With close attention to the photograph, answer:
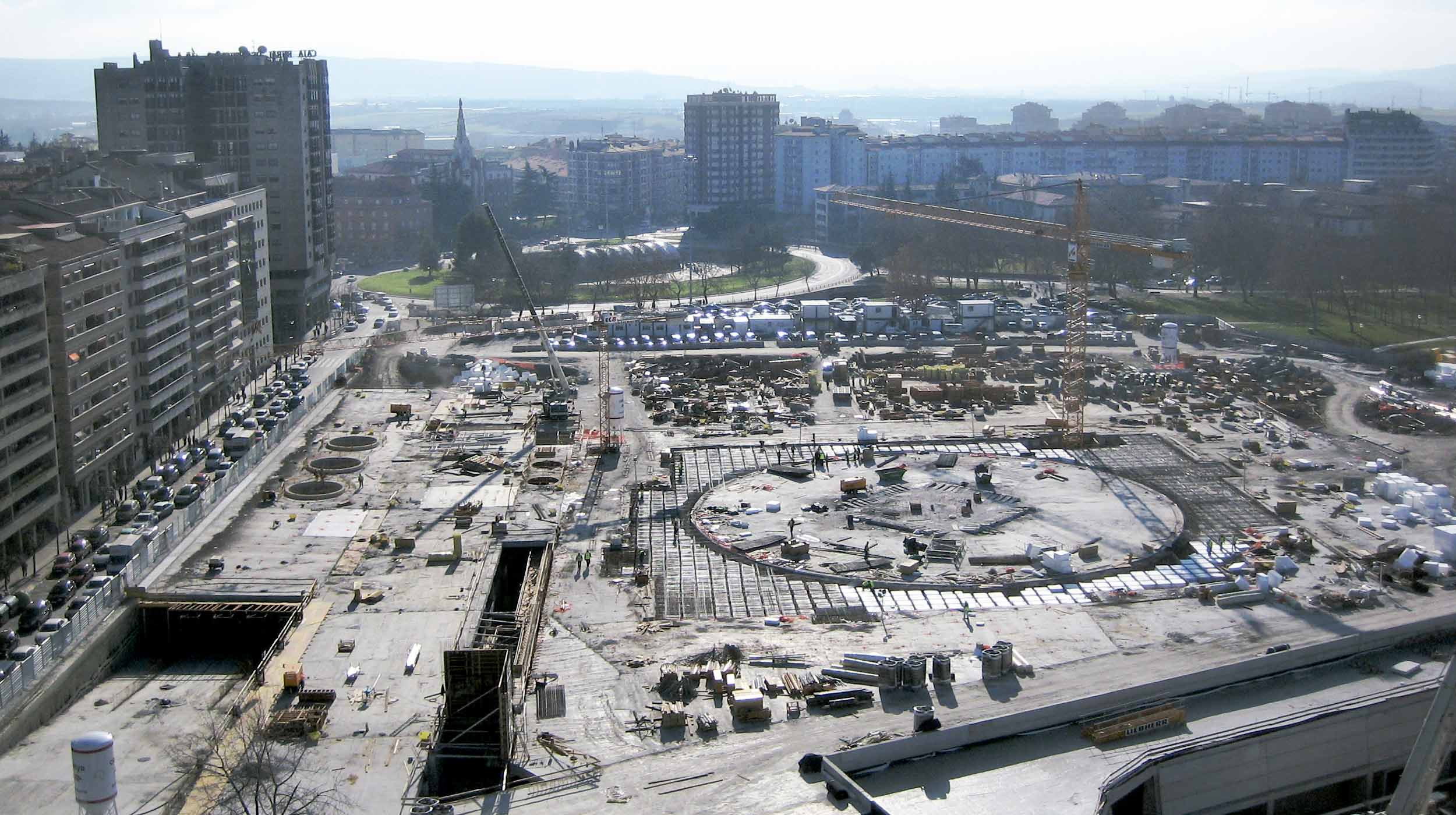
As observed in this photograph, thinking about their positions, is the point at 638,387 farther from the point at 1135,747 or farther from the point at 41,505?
the point at 1135,747

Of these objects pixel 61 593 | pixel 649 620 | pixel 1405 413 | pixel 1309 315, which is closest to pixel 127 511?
pixel 61 593

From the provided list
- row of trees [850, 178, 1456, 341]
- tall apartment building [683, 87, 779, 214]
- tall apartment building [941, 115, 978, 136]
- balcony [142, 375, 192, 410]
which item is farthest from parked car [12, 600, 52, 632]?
tall apartment building [941, 115, 978, 136]

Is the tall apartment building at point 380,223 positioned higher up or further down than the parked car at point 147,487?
higher up

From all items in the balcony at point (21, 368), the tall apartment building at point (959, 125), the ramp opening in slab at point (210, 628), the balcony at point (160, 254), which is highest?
the tall apartment building at point (959, 125)

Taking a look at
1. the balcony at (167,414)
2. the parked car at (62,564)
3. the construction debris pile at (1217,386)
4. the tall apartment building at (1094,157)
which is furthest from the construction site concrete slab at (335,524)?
the tall apartment building at (1094,157)

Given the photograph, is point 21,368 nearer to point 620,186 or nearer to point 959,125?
point 620,186

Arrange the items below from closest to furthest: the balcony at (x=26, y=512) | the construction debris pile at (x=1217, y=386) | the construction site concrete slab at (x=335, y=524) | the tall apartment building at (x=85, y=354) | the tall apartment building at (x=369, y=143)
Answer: the balcony at (x=26, y=512) → the construction site concrete slab at (x=335, y=524) → the tall apartment building at (x=85, y=354) → the construction debris pile at (x=1217, y=386) → the tall apartment building at (x=369, y=143)

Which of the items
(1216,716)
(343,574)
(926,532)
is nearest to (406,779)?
(343,574)

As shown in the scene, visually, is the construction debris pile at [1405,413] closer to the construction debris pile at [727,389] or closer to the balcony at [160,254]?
the construction debris pile at [727,389]
